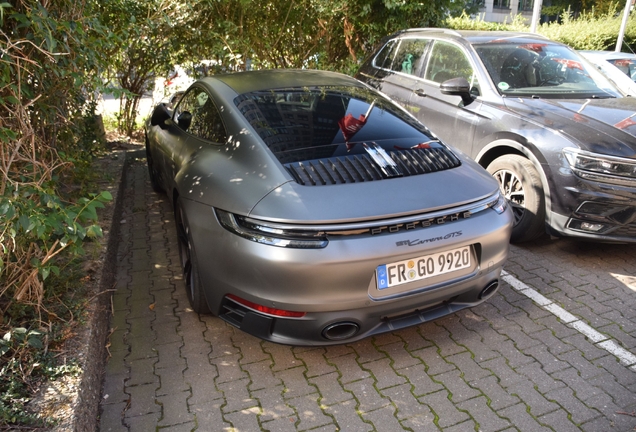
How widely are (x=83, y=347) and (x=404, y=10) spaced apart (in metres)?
6.44

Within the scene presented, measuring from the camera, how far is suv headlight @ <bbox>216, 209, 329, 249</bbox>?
2.63 metres

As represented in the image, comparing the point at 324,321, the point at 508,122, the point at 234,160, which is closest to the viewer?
the point at 324,321

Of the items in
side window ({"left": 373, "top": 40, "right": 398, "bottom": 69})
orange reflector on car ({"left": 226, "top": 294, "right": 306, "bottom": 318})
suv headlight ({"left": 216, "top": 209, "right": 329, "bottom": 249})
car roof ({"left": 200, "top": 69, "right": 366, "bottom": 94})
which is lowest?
orange reflector on car ({"left": 226, "top": 294, "right": 306, "bottom": 318})

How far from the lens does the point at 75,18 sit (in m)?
3.20

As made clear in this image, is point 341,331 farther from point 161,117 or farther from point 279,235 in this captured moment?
point 161,117

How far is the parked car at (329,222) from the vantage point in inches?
104

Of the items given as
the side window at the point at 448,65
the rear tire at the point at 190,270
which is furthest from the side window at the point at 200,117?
the side window at the point at 448,65

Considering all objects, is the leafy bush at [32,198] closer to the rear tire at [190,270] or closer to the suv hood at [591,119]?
the rear tire at [190,270]

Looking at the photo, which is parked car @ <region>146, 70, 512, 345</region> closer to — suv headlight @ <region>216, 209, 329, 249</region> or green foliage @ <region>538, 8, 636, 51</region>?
suv headlight @ <region>216, 209, 329, 249</region>

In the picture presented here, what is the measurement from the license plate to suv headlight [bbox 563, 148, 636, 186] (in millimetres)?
1639

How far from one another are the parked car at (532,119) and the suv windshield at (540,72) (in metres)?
0.01

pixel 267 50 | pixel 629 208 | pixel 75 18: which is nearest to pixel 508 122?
pixel 629 208

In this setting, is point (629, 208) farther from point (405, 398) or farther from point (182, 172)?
point (182, 172)

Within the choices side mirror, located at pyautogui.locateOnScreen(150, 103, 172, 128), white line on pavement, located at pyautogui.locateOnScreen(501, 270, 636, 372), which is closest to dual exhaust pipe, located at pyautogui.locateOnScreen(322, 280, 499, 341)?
white line on pavement, located at pyautogui.locateOnScreen(501, 270, 636, 372)
